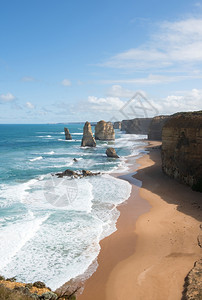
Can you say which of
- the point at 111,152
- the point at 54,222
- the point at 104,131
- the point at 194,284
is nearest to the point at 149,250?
the point at 194,284

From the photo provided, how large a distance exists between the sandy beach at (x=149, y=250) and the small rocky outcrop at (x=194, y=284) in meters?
0.29

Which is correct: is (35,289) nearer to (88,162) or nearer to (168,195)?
(168,195)

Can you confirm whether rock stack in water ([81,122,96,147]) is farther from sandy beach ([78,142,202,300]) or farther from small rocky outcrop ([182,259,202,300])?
small rocky outcrop ([182,259,202,300])

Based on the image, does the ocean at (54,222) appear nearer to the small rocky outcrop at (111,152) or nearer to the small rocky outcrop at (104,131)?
the small rocky outcrop at (111,152)

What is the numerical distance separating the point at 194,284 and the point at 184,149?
59.9 ft

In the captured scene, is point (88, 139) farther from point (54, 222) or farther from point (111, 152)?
point (54, 222)

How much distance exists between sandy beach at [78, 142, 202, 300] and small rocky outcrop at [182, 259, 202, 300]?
0.96 feet

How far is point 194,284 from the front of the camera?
37.5ft

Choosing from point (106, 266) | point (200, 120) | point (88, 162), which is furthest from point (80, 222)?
point (88, 162)

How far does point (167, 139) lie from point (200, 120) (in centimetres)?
575

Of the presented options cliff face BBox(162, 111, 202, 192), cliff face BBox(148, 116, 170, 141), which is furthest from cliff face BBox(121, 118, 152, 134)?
cliff face BBox(162, 111, 202, 192)

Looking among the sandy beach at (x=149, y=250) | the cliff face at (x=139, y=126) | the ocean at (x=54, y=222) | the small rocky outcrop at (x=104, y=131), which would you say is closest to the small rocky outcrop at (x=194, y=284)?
the sandy beach at (x=149, y=250)

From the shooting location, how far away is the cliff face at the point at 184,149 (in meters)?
26.1

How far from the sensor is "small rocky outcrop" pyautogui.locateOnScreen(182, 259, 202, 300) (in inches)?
423
